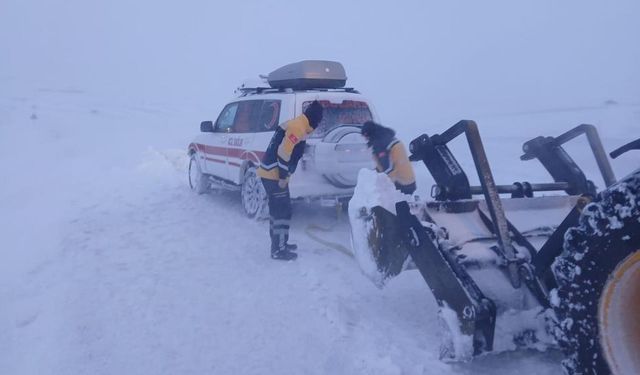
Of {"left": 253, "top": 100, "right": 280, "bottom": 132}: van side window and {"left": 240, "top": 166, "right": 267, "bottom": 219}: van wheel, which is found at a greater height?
{"left": 253, "top": 100, "right": 280, "bottom": 132}: van side window

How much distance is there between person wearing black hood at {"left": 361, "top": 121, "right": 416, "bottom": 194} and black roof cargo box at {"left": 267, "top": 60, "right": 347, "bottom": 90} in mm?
1875

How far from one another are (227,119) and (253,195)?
1788 mm

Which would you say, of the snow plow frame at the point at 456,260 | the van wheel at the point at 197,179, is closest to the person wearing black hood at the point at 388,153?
the snow plow frame at the point at 456,260

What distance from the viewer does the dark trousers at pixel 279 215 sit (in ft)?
17.5

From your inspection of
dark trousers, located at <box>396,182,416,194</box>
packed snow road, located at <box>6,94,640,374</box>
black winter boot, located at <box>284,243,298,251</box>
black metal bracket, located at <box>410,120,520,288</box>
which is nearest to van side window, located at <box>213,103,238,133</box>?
packed snow road, located at <box>6,94,640,374</box>

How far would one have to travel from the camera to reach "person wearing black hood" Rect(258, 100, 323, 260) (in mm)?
5148

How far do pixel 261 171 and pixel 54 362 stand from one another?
279cm

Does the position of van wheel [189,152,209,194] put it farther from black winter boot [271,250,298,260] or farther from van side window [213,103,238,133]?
black winter boot [271,250,298,260]

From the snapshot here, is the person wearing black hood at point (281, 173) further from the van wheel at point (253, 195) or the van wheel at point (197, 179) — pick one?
the van wheel at point (197, 179)

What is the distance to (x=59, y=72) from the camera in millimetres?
53656

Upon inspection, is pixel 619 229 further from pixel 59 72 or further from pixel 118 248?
pixel 59 72

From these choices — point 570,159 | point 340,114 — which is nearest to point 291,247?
point 340,114

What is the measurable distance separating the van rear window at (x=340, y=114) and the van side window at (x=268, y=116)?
1.49 ft

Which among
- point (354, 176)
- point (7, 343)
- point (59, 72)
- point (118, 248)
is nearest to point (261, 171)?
point (354, 176)
